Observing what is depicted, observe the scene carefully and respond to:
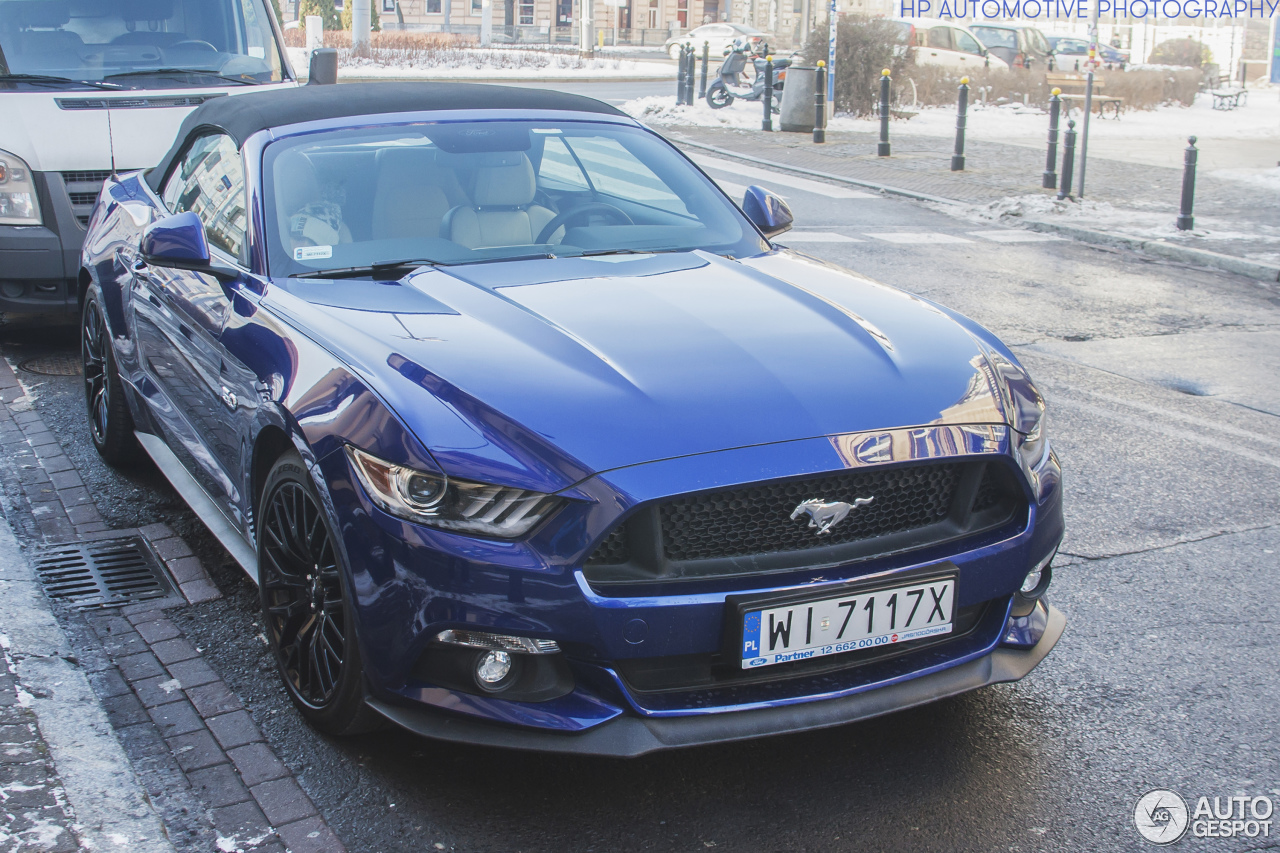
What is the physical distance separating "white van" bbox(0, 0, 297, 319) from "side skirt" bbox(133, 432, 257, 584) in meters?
2.44

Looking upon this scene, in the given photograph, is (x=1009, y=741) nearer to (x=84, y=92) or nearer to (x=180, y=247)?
(x=180, y=247)

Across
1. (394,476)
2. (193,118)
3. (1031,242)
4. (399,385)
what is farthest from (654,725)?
(1031,242)

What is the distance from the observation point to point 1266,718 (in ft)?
11.3

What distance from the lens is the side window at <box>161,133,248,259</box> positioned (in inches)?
161

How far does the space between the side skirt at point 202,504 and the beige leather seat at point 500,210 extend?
1113 mm

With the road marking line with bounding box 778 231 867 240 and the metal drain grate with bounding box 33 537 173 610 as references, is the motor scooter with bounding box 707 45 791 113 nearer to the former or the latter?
the road marking line with bounding box 778 231 867 240

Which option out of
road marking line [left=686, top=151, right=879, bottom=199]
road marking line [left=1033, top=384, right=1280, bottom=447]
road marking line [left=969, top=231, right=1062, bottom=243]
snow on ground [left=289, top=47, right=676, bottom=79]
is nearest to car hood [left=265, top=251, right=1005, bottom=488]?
road marking line [left=1033, top=384, right=1280, bottom=447]

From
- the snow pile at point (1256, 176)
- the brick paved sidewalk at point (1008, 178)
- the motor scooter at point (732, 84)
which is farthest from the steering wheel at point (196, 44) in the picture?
the motor scooter at point (732, 84)

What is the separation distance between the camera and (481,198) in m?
4.20

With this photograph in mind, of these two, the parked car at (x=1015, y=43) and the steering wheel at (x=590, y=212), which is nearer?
the steering wheel at (x=590, y=212)

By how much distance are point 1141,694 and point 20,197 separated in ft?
19.7

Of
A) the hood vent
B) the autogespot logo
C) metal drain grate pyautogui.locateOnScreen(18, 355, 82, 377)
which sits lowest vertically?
the autogespot logo

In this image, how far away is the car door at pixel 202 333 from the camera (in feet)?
12.3

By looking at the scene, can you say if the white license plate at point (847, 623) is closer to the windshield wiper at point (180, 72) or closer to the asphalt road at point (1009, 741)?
the asphalt road at point (1009, 741)
